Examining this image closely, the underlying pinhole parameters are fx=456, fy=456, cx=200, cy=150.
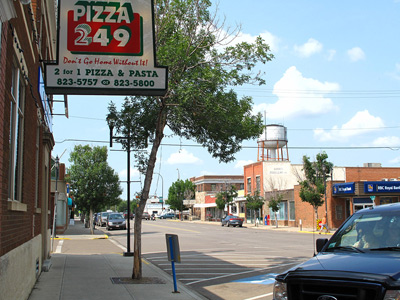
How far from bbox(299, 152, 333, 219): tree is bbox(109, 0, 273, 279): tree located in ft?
87.2

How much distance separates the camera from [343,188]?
42.0 m

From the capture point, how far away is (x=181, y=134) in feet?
45.5

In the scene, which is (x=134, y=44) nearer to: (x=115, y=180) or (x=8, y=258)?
(x=8, y=258)

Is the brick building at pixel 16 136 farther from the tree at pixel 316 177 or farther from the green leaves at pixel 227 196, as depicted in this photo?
the green leaves at pixel 227 196

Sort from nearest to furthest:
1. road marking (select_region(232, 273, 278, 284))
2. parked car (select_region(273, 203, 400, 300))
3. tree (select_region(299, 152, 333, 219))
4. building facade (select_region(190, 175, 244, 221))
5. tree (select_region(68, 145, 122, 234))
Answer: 1. parked car (select_region(273, 203, 400, 300))
2. road marking (select_region(232, 273, 278, 284))
3. tree (select_region(68, 145, 122, 234))
4. tree (select_region(299, 152, 333, 219))
5. building facade (select_region(190, 175, 244, 221))

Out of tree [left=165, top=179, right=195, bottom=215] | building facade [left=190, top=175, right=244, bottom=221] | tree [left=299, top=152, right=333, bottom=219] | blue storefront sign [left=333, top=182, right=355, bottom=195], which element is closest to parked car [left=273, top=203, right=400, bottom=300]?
tree [left=299, top=152, right=333, bottom=219]

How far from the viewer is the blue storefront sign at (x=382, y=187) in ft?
132

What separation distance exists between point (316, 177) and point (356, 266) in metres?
36.2

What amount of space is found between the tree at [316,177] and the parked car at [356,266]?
33.4 m

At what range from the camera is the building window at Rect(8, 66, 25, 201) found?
7.06 meters

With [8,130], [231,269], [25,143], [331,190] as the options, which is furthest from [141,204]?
[331,190]

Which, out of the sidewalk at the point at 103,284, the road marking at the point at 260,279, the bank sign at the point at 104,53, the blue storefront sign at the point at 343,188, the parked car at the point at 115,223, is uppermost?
the bank sign at the point at 104,53

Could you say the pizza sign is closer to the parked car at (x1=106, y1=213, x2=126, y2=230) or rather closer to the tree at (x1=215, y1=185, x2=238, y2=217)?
the parked car at (x1=106, y1=213, x2=126, y2=230)

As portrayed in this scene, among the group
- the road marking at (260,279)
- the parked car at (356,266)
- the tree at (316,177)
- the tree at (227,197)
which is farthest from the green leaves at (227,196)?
the parked car at (356,266)
